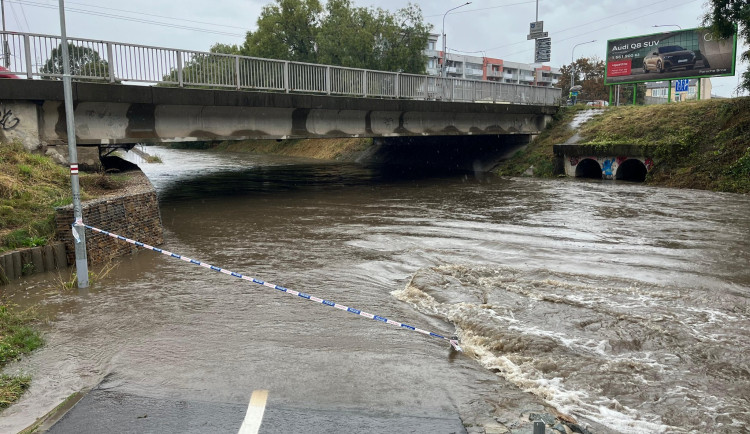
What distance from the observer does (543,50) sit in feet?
187

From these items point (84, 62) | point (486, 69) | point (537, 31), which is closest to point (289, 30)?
point (537, 31)

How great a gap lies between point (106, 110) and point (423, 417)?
1555cm

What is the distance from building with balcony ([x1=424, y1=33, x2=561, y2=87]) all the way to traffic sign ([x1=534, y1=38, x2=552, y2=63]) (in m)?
41.6

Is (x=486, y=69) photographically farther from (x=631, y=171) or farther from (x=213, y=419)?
(x=213, y=419)

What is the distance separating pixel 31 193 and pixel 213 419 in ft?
28.7

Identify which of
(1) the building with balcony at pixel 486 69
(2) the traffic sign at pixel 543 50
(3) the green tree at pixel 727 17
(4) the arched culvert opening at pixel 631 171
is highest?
(1) the building with balcony at pixel 486 69

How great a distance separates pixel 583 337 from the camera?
7.35 m

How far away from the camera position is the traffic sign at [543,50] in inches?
2233

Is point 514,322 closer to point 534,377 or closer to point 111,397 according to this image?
point 534,377

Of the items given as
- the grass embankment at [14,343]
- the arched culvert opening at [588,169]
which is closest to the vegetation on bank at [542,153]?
the arched culvert opening at [588,169]

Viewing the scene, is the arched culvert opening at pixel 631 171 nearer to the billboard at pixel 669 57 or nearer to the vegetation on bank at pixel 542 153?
the vegetation on bank at pixel 542 153

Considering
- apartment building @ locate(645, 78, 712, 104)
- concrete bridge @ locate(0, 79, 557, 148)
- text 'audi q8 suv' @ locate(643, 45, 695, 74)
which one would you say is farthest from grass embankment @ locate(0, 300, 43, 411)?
apartment building @ locate(645, 78, 712, 104)

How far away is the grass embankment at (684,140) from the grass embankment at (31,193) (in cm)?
2227

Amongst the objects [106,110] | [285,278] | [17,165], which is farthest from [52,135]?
[285,278]
